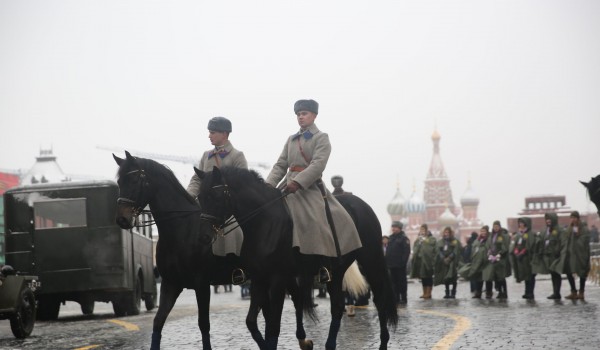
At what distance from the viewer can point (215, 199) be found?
9.25 metres

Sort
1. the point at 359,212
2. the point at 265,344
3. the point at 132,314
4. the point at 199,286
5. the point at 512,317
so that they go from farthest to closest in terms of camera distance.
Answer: the point at 132,314
the point at 512,317
the point at 359,212
the point at 199,286
the point at 265,344

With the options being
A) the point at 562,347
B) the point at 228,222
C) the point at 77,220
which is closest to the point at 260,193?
the point at 228,222

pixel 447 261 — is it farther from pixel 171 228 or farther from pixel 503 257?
pixel 171 228

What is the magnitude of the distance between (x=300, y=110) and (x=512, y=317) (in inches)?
277

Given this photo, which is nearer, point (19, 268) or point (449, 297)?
point (19, 268)

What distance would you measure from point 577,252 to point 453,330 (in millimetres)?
9738

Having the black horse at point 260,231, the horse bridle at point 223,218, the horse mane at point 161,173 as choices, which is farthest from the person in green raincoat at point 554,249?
the horse bridle at point 223,218

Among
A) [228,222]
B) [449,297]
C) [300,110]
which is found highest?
[300,110]

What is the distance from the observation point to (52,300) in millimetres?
21672

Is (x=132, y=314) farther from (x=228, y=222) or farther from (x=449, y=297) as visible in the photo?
(x=228, y=222)

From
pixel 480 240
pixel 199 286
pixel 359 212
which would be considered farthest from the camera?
pixel 480 240

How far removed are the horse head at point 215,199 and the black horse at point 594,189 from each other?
662 cm

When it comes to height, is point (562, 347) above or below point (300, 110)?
below

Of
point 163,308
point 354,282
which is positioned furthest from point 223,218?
point 354,282
